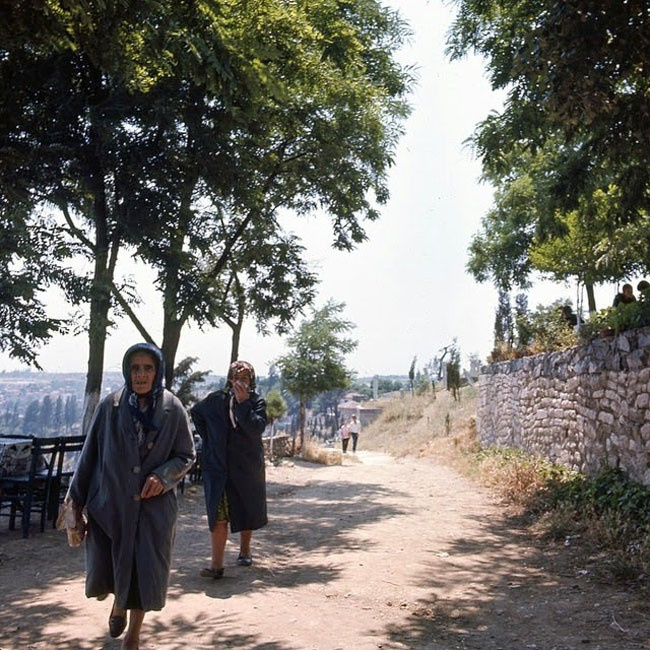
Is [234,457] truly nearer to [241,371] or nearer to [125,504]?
[241,371]

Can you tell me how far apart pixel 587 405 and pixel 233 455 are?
646cm

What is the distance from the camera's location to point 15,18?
185 inches

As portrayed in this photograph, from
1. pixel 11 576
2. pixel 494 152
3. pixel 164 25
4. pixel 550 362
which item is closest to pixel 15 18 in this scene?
pixel 164 25

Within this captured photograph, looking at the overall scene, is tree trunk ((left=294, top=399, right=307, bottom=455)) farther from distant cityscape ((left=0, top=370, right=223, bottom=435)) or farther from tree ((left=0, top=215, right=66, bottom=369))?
distant cityscape ((left=0, top=370, right=223, bottom=435))

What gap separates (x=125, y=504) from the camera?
371cm

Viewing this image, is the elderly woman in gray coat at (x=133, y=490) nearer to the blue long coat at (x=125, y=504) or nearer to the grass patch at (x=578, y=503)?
the blue long coat at (x=125, y=504)

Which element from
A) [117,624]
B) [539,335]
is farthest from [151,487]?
[539,335]

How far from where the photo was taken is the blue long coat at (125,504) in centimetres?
368

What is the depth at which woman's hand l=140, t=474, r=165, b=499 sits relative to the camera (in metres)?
3.71

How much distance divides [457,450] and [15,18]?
18.3m

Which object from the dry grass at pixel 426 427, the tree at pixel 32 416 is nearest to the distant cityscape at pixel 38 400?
the tree at pixel 32 416

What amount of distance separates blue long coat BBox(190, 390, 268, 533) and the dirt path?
583 millimetres

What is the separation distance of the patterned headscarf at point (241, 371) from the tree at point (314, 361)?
1831 centimetres

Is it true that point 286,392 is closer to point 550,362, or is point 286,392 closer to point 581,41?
point 550,362
